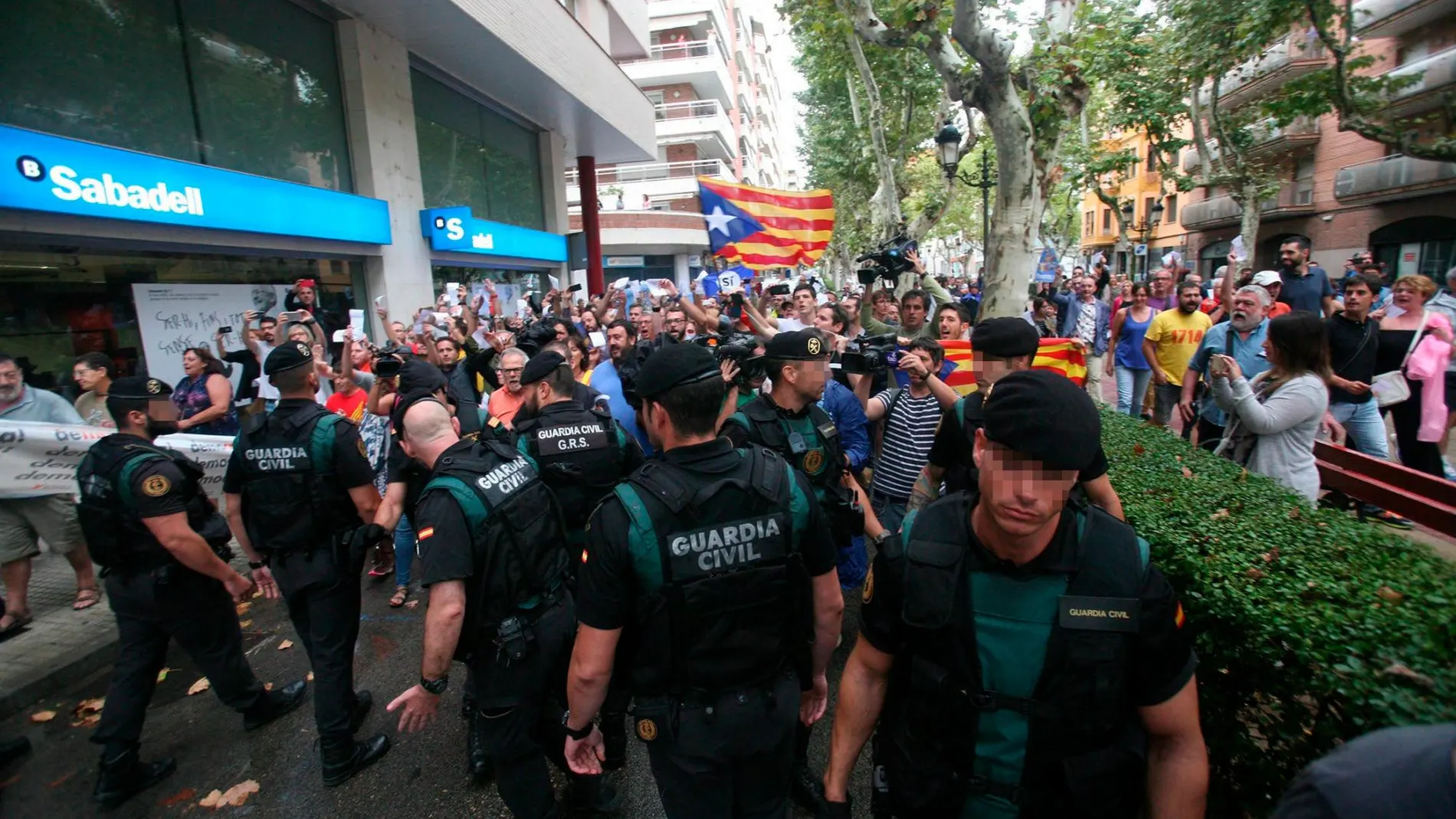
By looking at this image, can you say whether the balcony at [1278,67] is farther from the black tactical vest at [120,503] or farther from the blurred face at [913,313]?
the black tactical vest at [120,503]

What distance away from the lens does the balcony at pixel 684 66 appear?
116 ft

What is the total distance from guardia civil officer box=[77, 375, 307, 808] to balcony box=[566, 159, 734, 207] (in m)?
34.1

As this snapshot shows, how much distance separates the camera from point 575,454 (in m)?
3.40

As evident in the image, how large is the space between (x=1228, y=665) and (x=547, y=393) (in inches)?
123

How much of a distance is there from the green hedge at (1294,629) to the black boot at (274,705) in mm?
4376

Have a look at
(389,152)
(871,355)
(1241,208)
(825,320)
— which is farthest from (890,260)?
(1241,208)

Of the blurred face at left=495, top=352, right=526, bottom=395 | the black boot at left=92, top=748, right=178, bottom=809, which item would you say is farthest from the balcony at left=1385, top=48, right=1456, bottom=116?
the black boot at left=92, top=748, right=178, bottom=809

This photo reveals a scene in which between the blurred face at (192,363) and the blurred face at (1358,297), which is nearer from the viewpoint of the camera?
the blurred face at (1358,297)

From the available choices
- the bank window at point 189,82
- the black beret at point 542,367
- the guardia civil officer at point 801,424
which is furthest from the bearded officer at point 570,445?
the bank window at point 189,82

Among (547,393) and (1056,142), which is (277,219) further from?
(1056,142)

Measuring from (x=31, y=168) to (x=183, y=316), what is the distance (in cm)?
233

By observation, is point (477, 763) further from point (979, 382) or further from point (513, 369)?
point (979, 382)

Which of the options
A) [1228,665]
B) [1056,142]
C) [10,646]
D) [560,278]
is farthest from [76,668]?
[560,278]

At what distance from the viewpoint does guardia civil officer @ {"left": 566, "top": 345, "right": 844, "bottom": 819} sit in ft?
6.48
